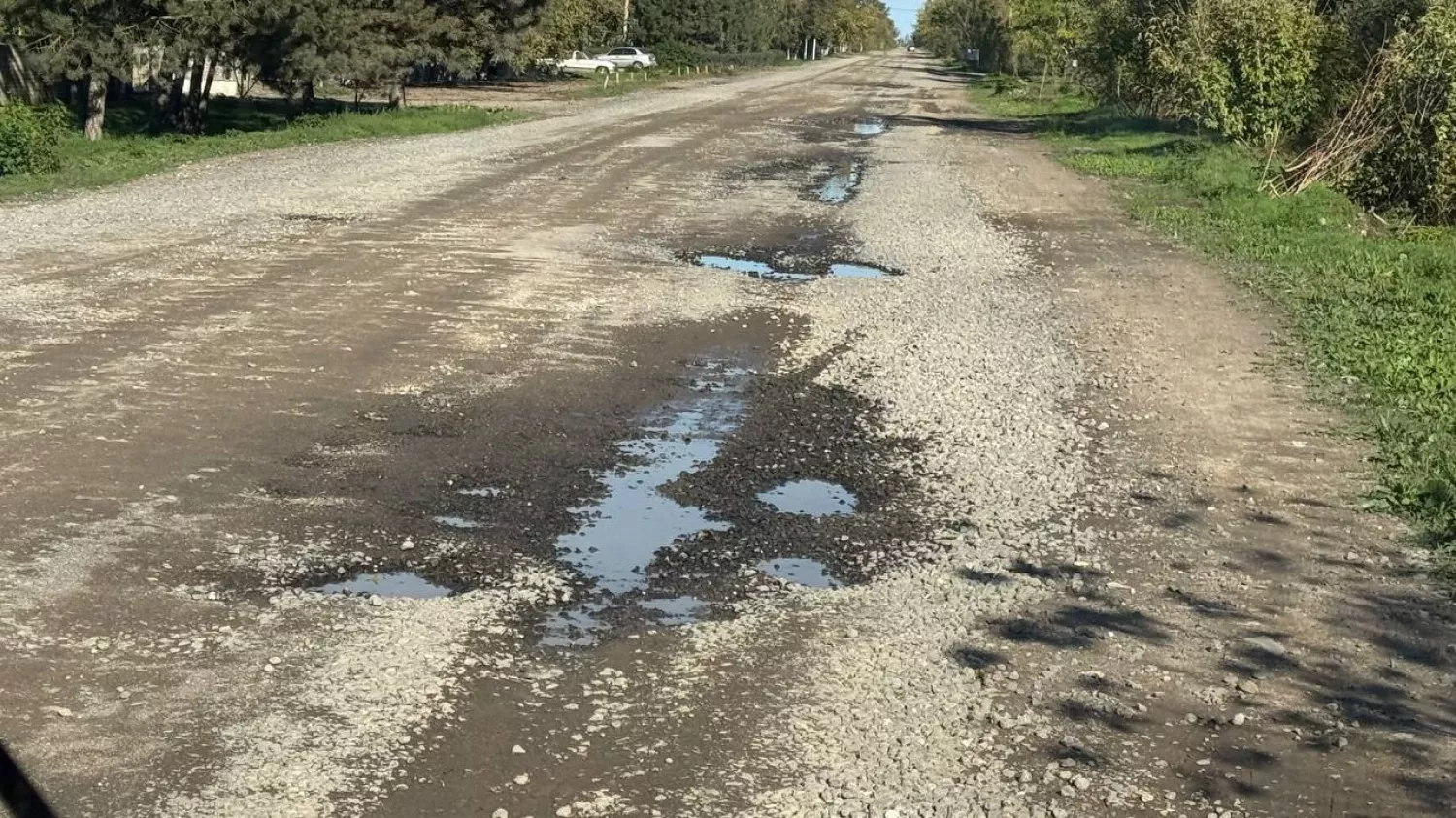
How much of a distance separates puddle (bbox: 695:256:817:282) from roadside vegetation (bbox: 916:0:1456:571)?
4.21 meters

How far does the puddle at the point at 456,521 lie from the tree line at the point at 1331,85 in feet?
57.1

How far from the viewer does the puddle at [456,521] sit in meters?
7.08

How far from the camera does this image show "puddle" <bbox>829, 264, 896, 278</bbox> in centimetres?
1482

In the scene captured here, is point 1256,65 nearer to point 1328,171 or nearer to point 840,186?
point 1328,171

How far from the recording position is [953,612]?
6188 mm

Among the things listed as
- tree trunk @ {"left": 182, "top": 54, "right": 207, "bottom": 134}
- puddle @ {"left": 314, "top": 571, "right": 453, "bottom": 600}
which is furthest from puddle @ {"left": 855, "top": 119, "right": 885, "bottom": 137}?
puddle @ {"left": 314, "top": 571, "right": 453, "bottom": 600}

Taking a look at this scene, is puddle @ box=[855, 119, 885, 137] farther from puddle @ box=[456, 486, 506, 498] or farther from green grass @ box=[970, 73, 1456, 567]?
puddle @ box=[456, 486, 506, 498]

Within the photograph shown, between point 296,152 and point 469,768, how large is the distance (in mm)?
22679

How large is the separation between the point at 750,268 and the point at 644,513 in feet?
25.7

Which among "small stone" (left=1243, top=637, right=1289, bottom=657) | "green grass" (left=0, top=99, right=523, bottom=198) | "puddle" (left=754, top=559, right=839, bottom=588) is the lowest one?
"puddle" (left=754, top=559, right=839, bottom=588)

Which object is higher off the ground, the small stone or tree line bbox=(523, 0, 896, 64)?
tree line bbox=(523, 0, 896, 64)

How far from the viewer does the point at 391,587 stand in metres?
6.29

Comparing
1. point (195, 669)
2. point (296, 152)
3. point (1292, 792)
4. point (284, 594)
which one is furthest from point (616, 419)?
point (296, 152)

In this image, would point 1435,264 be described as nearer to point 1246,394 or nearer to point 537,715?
point 1246,394
